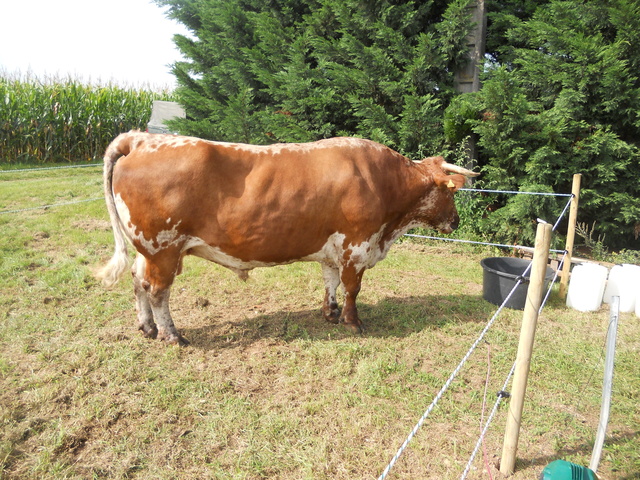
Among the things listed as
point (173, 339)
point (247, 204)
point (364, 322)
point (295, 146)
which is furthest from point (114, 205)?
point (364, 322)

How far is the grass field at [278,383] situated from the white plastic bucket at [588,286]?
15 centimetres

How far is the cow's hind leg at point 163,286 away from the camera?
3.51 meters

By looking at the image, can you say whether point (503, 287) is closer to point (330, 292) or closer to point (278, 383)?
point (330, 292)

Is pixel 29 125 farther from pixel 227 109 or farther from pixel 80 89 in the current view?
pixel 227 109

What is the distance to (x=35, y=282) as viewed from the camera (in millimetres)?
4898

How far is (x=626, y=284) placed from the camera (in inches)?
186

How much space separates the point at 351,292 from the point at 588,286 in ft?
9.21

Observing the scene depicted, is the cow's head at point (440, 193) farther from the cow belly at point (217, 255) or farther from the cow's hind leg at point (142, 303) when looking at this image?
the cow's hind leg at point (142, 303)

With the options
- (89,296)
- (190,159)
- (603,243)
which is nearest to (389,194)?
(190,159)

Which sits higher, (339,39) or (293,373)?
(339,39)

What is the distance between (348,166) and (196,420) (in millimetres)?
2382

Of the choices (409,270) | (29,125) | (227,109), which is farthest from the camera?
(29,125)

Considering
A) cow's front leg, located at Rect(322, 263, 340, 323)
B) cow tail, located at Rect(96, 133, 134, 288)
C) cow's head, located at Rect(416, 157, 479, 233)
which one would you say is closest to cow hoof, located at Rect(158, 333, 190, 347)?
cow tail, located at Rect(96, 133, 134, 288)

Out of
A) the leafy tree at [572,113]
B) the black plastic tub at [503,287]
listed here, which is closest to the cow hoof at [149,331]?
the black plastic tub at [503,287]
